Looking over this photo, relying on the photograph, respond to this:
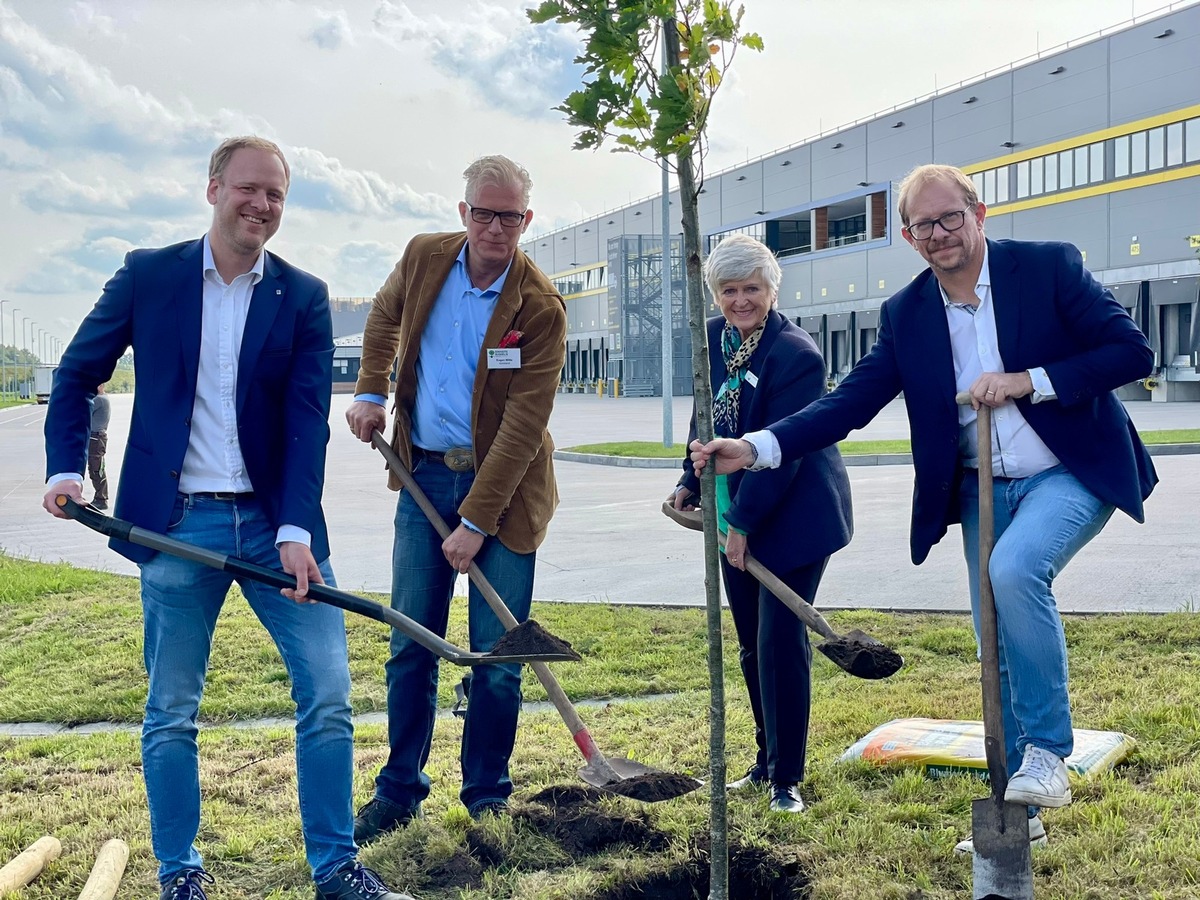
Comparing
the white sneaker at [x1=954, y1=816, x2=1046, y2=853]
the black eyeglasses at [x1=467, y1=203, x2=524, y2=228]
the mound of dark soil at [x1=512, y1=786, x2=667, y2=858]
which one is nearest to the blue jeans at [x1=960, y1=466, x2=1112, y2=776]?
the white sneaker at [x1=954, y1=816, x2=1046, y2=853]

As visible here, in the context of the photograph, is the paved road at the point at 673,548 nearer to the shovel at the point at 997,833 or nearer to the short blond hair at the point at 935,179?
the shovel at the point at 997,833

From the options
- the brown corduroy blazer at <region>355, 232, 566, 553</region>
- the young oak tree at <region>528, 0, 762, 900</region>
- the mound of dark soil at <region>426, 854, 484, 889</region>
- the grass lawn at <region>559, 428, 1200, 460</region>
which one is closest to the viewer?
the young oak tree at <region>528, 0, 762, 900</region>

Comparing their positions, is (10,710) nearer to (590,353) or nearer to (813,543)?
(813,543)

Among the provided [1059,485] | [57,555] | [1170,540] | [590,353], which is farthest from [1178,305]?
[590,353]

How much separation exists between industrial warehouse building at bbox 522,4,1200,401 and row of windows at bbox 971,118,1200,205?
0.04 meters

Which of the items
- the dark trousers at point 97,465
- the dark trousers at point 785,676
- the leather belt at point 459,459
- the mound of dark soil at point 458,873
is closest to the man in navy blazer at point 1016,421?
the dark trousers at point 785,676

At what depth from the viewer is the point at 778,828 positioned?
365 centimetres

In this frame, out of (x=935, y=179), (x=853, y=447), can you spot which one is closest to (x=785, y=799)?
(x=935, y=179)

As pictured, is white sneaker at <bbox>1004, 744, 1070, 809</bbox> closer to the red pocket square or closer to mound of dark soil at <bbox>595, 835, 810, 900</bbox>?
mound of dark soil at <bbox>595, 835, 810, 900</bbox>

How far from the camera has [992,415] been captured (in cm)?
332

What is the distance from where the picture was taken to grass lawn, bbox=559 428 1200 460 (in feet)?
58.6

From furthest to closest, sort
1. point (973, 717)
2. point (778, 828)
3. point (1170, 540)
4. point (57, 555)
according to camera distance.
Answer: point (57, 555) → point (1170, 540) → point (973, 717) → point (778, 828)

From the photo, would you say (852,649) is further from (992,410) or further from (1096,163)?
(1096,163)

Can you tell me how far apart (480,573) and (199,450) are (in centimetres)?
105
